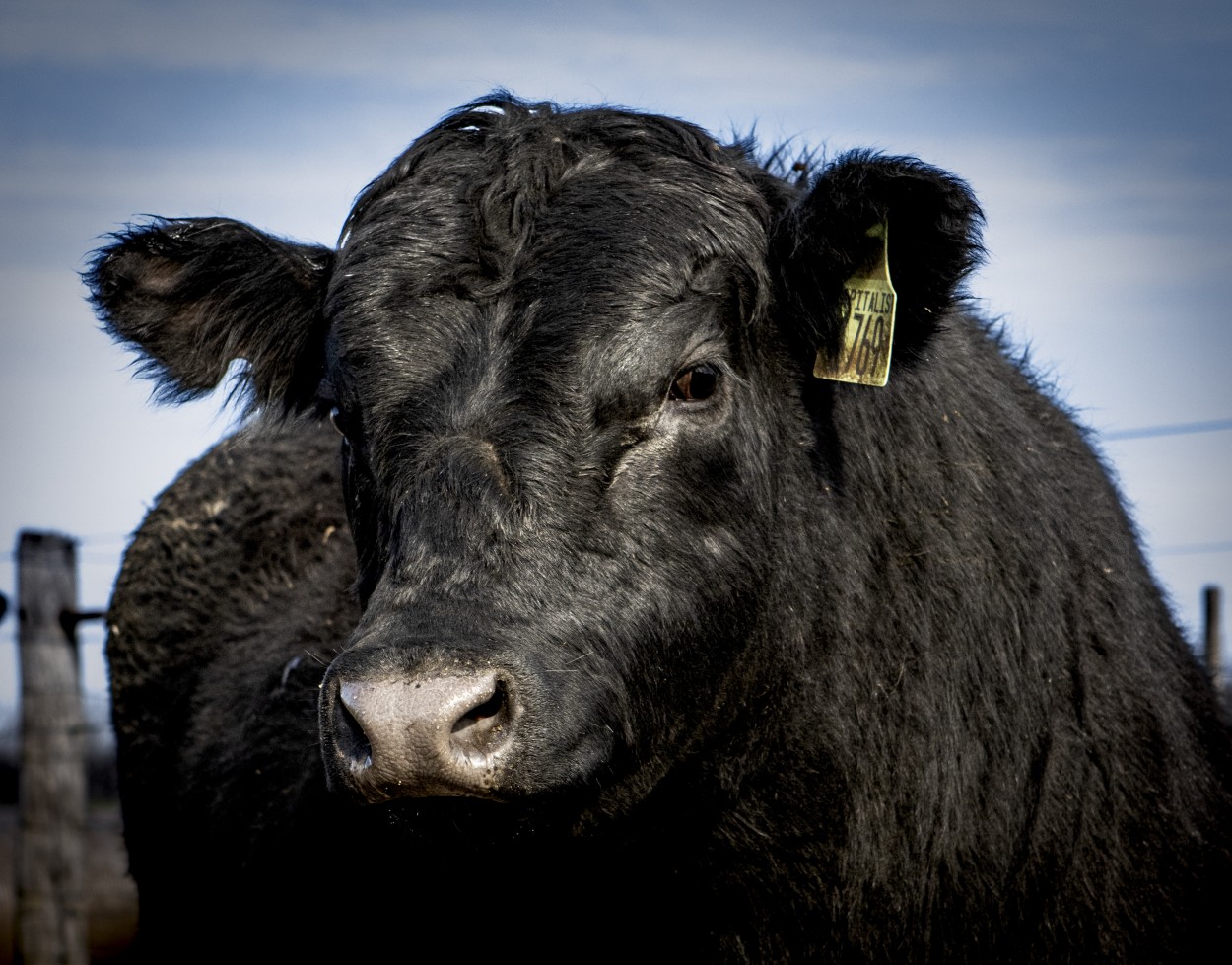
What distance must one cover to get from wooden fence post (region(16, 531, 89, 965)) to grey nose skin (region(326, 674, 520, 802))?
18.2 ft

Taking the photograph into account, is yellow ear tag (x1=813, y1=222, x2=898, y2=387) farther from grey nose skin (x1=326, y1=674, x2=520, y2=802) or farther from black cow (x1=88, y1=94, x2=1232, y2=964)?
grey nose skin (x1=326, y1=674, x2=520, y2=802)

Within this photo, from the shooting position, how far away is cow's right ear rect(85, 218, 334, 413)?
12.6 ft

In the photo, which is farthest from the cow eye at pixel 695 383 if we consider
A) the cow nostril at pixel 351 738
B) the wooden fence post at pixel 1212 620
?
the wooden fence post at pixel 1212 620

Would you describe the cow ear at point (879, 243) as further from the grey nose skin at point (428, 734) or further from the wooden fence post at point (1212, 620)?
the wooden fence post at point (1212, 620)

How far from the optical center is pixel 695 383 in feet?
10.3

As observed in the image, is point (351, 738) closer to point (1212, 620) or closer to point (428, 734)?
point (428, 734)

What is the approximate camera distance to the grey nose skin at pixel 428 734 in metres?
2.46

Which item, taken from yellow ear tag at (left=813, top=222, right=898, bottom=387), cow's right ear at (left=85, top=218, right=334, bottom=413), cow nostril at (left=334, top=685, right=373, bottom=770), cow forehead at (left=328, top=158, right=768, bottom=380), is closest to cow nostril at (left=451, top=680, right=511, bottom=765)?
cow nostril at (left=334, top=685, right=373, bottom=770)

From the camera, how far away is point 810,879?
128 inches

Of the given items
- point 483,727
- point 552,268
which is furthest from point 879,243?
point 483,727

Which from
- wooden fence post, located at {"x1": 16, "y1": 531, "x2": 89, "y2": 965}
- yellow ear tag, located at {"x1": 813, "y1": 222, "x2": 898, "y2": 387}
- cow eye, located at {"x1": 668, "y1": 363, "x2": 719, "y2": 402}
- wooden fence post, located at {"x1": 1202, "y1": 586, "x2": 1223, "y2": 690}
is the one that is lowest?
wooden fence post, located at {"x1": 16, "y1": 531, "x2": 89, "y2": 965}

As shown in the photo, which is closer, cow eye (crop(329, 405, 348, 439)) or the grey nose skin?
the grey nose skin

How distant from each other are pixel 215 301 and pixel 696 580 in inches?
69.4

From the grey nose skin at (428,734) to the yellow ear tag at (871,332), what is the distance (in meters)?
1.23
